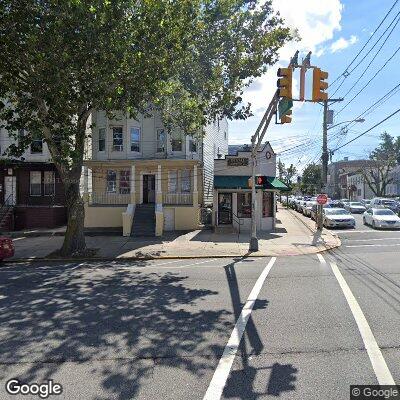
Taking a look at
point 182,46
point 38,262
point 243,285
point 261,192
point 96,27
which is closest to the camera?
point 243,285

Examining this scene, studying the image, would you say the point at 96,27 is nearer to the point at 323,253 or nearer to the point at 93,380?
the point at 93,380

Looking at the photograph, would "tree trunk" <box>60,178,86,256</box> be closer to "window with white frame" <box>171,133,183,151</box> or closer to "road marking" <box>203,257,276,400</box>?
"road marking" <box>203,257,276,400</box>

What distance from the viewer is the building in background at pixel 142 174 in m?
25.1

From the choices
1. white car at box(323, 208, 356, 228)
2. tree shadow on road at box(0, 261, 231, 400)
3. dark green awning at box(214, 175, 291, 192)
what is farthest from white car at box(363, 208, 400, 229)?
tree shadow on road at box(0, 261, 231, 400)

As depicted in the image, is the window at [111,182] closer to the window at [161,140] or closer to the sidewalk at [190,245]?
the window at [161,140]

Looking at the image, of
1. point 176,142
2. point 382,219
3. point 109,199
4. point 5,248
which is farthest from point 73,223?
point 382,219

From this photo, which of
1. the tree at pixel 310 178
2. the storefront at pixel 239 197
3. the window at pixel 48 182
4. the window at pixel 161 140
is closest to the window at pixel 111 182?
the window at pixel 161 140

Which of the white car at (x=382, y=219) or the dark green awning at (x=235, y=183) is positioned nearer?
the dark green awning at (x=235, y=183)

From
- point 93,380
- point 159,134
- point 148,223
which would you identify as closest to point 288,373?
point 93,380

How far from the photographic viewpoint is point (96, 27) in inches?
460

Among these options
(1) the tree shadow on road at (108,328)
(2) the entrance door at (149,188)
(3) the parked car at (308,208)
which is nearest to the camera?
(1) the tree shadow on road at (108,328)

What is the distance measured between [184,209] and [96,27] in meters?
14.5

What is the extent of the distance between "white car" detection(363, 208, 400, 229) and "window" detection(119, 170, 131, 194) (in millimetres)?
15903

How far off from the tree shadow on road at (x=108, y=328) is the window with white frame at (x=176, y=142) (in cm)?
1608
